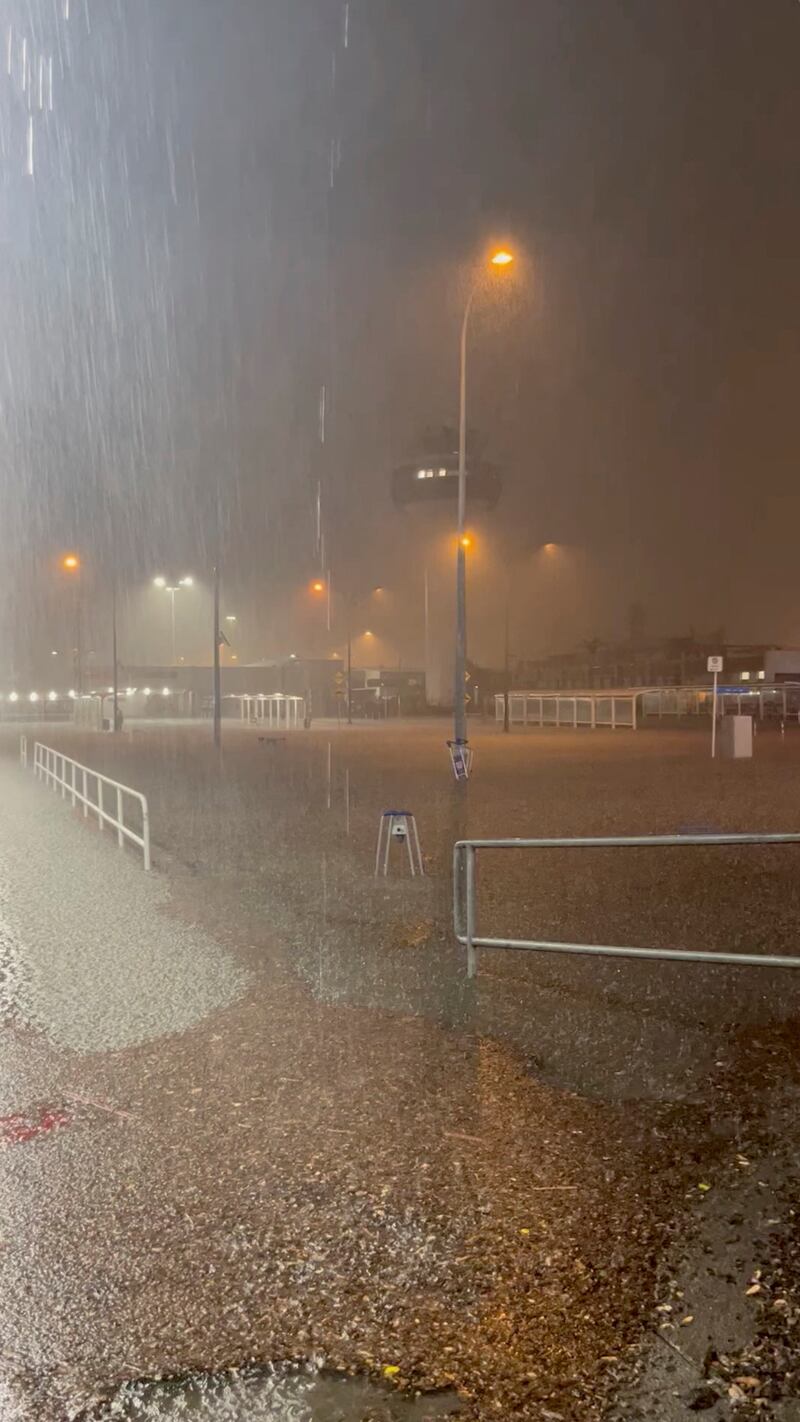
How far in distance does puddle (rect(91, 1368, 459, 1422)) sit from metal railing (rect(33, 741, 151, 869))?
8.39 m

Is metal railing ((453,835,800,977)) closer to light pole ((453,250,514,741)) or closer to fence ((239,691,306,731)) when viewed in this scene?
light pole ((453,250,514,741))

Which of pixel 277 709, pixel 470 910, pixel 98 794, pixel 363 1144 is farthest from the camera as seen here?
pixel 277 709

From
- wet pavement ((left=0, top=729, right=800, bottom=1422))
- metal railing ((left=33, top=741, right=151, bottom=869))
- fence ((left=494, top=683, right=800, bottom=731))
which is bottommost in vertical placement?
wet pavement ((left=0, top=729, right=800, bottom=1422))

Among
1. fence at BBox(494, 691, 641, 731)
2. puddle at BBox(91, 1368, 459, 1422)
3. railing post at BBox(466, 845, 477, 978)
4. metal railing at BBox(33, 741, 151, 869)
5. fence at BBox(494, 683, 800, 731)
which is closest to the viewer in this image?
puddle at BBox(91, 1368, 459, 1422)

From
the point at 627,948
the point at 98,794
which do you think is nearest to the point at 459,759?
the point at 98,794

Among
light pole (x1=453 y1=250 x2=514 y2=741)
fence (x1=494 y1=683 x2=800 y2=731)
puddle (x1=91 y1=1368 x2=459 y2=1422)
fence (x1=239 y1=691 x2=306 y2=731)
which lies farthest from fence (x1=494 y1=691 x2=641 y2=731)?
puddle (x1=91 y1=1368 x2=459 y2=1422)

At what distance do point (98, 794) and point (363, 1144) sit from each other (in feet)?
39.7

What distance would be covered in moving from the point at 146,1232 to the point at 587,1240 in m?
1.51

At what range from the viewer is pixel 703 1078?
195 inches

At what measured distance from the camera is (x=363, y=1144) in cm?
414

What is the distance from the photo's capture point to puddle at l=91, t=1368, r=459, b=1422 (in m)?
2.60

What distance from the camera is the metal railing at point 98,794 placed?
11.8 metres

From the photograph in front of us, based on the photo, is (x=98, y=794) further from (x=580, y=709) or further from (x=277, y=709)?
(x=277, y=709)

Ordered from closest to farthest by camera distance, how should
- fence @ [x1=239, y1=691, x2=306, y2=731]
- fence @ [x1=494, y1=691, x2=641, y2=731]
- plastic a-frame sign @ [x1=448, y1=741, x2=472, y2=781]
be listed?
plastic a-frame sign @ [x1=448, y1=741, x2=472, y2=781] < fence @ [x1=494, y1=691, x2=641, y2=731] < fence @ [x1=239, y1=691, x2=306, y2=731]
